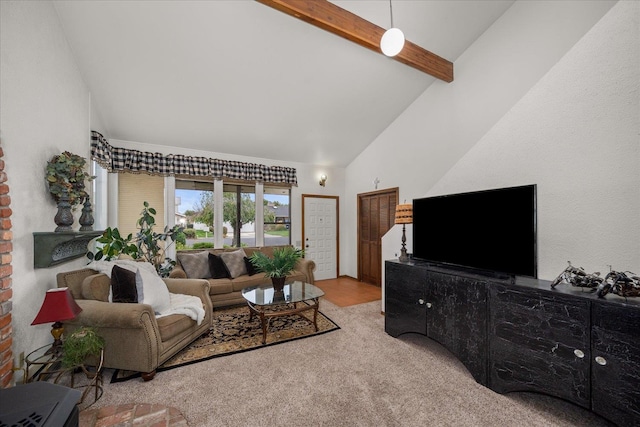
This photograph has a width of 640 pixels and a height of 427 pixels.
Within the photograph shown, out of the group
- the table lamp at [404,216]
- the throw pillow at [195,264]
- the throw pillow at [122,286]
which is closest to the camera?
the throw pillow at [122,286]

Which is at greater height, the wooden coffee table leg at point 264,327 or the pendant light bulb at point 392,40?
the pendant light bulb at point 392,40

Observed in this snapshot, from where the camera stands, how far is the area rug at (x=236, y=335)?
2.38 m

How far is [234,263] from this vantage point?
401 cm

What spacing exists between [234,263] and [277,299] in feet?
4.81

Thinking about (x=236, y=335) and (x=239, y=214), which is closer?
(x=236, y=335)

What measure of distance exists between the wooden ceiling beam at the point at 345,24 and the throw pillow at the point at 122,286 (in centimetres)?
268

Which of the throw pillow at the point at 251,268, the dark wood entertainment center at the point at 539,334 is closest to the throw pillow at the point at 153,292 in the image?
the throw pillow at the point at 251,268

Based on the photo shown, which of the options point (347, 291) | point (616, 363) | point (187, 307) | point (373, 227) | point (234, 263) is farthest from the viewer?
point (373, 227)

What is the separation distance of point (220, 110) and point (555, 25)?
396cm

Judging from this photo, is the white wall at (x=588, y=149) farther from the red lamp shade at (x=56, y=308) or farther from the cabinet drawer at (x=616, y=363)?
the red lamp shade at (x=56, y=308)

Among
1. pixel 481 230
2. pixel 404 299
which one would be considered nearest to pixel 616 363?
pixel 481 230

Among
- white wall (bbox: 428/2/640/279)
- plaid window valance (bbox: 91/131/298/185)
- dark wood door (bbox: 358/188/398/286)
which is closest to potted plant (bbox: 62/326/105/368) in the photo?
plaid window valance (bbox: 91/131/298/185)

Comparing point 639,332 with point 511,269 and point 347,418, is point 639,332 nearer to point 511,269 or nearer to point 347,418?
point 511,269

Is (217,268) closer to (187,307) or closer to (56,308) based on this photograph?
(187,307)
